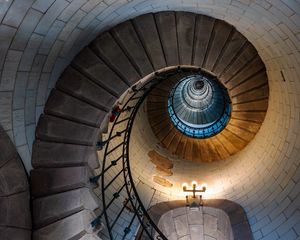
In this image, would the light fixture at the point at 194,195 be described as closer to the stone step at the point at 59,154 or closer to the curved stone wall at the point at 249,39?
the curved stone wall at the point at 249,39

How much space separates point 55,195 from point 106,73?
6.11 feet

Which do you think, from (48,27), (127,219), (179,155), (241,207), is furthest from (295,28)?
(179,155)

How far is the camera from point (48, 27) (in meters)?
3.73

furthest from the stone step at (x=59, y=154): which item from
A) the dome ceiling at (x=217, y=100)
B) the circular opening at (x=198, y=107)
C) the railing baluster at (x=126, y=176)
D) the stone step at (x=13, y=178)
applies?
the circular opening at (x=198, y=107)

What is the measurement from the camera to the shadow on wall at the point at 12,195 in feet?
11.6

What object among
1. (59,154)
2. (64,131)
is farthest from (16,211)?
(64,131)

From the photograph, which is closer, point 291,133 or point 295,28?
point 295,28

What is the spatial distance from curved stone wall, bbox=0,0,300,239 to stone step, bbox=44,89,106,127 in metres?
0.12

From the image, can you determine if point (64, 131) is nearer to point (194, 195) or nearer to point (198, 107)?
point (194, 195)

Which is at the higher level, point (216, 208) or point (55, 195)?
point (216, 208)

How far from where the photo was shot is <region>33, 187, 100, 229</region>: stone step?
12.9 feet

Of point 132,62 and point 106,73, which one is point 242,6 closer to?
point 132,62

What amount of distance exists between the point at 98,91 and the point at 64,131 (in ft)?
2.49

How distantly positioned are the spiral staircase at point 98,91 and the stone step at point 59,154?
0.04 feet
